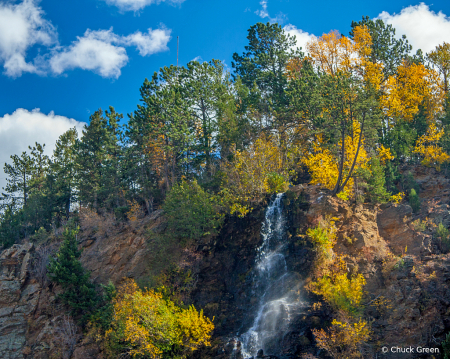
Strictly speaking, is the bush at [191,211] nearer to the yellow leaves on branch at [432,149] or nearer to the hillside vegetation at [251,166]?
the hillside vegetation at [251,166]

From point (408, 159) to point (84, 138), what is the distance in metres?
36.3

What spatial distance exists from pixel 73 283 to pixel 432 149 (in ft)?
106

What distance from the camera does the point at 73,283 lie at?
99.1 ft

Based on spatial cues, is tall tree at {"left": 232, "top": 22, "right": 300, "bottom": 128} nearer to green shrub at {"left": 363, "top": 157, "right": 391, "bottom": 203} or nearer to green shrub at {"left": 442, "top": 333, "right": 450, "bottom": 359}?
green shrub at {"left": 363, "top": 157, "right": 391, "bottom": 203}

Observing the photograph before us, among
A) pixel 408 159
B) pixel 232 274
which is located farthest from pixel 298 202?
pixel 408 159

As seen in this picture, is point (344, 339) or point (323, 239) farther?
point (323, 239)

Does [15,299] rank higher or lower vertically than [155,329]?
higher

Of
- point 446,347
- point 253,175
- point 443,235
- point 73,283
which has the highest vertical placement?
point 253,175

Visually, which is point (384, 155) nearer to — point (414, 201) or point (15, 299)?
point (414, 201)

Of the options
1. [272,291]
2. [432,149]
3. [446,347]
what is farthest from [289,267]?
[432,149]

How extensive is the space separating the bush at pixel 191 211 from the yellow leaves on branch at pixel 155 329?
6.53m

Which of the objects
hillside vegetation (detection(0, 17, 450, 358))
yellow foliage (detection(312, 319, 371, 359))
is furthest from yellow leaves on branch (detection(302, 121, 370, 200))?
yellow foliage (detection(312, 319, 371, 359))

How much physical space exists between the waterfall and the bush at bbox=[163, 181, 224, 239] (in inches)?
177

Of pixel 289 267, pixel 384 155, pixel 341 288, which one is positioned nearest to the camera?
pixel 341 288
